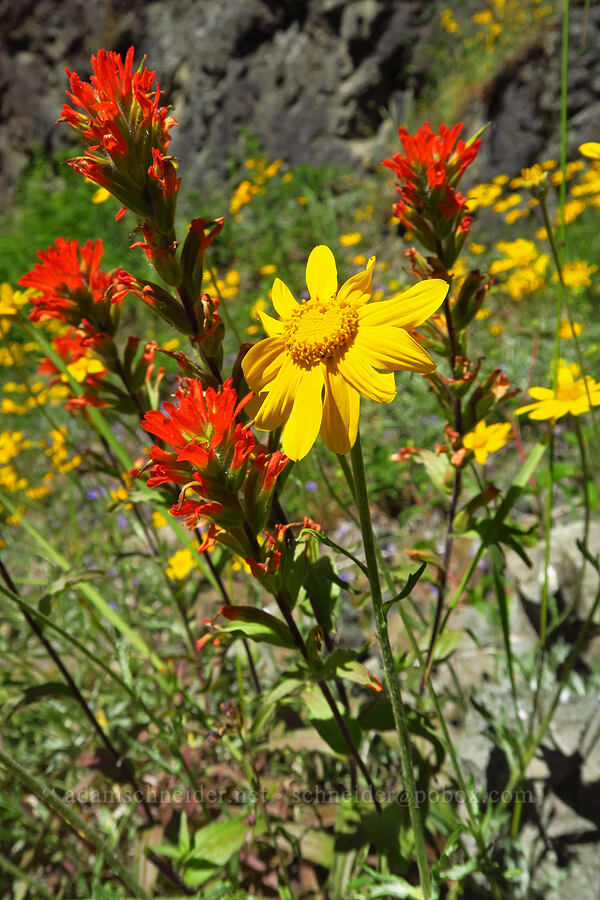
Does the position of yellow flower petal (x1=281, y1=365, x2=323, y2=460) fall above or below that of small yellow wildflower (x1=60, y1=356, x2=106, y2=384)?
below

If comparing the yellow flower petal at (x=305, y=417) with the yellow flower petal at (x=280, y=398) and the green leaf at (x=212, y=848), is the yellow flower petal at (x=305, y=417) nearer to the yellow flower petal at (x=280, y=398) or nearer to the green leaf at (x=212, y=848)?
the yellow flower petal at (x=280, y=398)

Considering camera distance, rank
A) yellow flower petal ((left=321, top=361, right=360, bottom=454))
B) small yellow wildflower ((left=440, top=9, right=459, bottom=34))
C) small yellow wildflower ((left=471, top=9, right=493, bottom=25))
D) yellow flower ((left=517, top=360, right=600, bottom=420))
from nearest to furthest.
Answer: yellow flower petal ((left=321, top=361, right=360, bottom=454)), yellow flower ((left=517, top=360, right=600, bottom=420)), small yellow wildflower ((left=471, top=9, right=493, bottom=25)), small yellow wildflower ((left=440, top=9, right=459, bottom=34))

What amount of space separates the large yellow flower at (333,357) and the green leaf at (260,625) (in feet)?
1.31

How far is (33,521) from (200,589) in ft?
6.61

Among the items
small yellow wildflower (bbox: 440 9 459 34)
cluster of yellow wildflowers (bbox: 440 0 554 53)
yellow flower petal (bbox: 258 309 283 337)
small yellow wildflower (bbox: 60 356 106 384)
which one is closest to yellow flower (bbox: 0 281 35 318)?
small yellow wildflower (bbox: 60 356 106 384)

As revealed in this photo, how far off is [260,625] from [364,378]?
1.66ft

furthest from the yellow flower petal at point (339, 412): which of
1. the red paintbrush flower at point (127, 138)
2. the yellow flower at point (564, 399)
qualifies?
the yellow flower at point (564, 399)

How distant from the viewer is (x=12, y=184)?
12.7 metres

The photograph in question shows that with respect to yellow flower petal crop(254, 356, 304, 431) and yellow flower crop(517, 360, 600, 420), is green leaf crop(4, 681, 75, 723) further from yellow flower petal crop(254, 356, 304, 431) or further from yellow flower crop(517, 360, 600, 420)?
yellow flower crop(517, 360, 600, 420)

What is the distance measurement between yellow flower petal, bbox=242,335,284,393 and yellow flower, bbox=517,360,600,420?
57 centimetres

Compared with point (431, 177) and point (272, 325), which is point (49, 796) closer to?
point (272, 325)

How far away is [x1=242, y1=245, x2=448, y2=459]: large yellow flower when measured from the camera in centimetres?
71

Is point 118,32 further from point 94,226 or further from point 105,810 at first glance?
point 105,810

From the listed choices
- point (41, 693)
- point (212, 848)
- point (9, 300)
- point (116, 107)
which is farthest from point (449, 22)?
point (212, 848)
